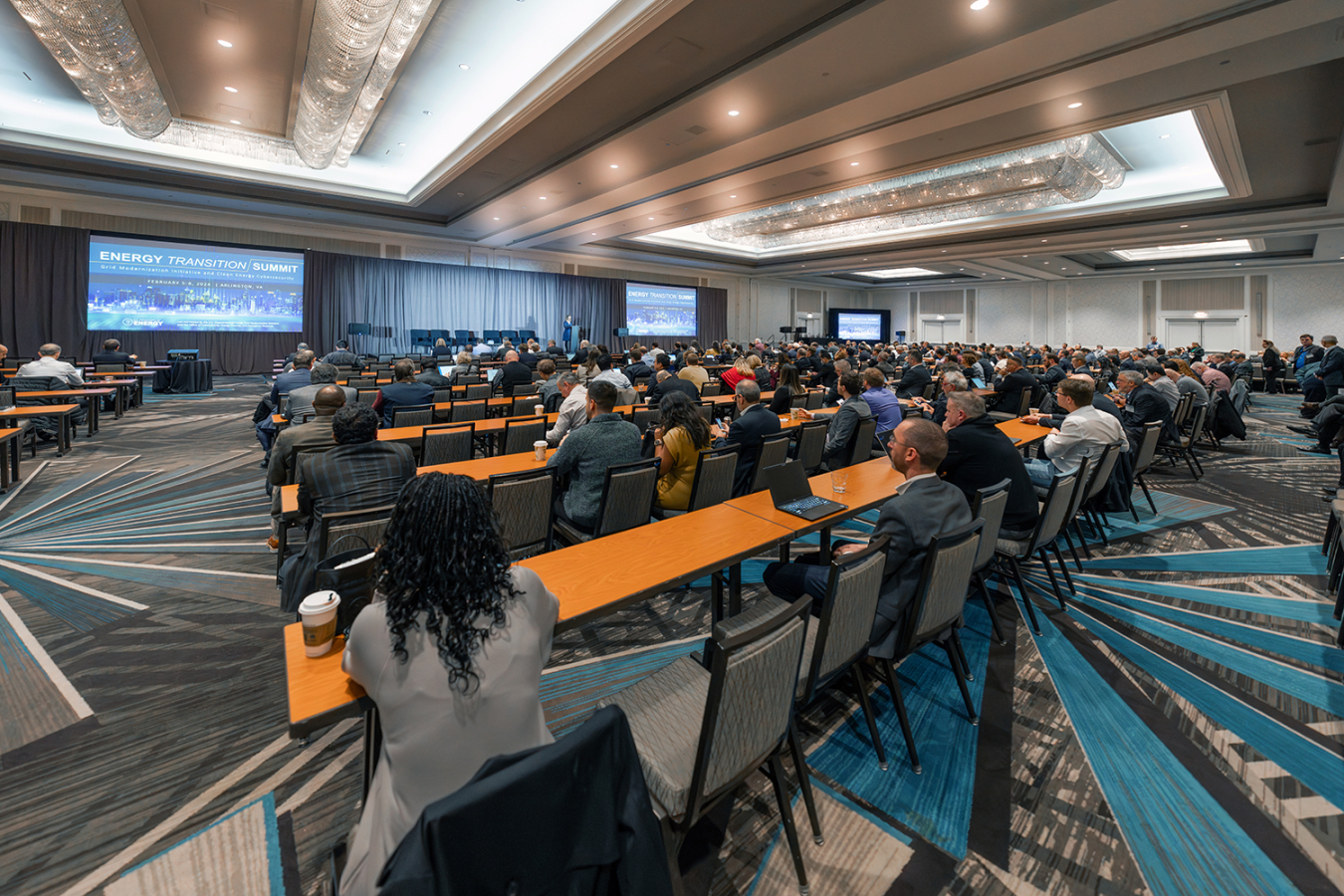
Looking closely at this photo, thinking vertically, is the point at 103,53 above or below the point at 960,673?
above

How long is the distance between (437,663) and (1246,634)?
Answer: 409 cm

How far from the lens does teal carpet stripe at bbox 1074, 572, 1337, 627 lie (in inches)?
134

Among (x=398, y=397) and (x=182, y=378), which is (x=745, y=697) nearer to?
(x=398, y=397)

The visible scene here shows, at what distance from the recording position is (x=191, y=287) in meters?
13.4

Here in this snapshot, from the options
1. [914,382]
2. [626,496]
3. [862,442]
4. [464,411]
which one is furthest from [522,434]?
[914,382]

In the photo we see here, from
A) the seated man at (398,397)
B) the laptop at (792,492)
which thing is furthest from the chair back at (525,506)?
the seated man at (398,397)

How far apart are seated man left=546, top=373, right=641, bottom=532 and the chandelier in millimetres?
8207

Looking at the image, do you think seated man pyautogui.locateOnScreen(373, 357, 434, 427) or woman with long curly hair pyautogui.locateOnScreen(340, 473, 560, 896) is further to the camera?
seated man pyautogui.locateOnScreen(373, 357, 434, 427)

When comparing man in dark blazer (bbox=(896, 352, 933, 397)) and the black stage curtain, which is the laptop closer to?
man in dark blazer (bbox=(896, 352, 933, 397))

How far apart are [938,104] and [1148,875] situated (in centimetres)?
692

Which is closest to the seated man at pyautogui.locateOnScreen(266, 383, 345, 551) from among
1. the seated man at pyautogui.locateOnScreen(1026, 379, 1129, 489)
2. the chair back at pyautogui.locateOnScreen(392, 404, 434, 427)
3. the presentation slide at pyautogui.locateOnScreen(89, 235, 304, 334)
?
the chair back at pyautogui.locateOnScreen(392, 404, 434, 427)

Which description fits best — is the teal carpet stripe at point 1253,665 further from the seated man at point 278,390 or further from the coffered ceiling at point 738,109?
the seated man at point 278,390

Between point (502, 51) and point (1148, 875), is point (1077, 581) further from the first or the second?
point (502, 51)

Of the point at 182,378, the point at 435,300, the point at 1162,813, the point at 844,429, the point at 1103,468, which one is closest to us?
the point at 1162,813
